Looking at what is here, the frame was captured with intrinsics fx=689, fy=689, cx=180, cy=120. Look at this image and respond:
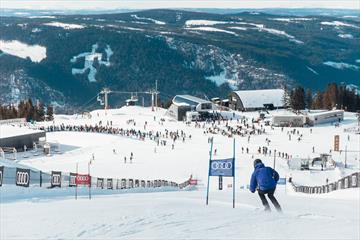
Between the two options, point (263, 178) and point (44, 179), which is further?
point (44, 179)

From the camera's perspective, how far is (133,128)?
55438mm

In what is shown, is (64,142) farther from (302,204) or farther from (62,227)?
(62,227)

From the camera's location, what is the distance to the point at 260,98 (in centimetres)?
7906

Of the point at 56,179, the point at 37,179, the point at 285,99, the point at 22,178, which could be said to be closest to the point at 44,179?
the point at 37,179

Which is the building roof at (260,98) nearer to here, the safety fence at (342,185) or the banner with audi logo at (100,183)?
the safety fence at (342,185)

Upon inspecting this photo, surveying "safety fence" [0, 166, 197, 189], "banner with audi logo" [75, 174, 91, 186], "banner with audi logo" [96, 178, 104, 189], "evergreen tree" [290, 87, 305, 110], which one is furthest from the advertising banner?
"evergreen tree" [290, 87, 305, 110]

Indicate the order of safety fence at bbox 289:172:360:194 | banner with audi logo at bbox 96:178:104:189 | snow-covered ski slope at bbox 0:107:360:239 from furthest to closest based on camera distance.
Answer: safety fence at bbox 289:172:360:194 < banner with audi logo at bbox 96:178:104:189 < snow-covered ski slope at bbox 0:107:360:239

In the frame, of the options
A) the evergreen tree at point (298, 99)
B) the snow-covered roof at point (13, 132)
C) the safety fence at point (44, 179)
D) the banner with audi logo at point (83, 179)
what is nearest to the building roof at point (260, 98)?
the evergreen tree at point (298, 99)

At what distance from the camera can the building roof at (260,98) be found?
77.9 metres

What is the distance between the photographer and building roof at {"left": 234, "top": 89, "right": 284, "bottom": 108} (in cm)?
7788

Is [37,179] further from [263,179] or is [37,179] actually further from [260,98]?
[260,98]

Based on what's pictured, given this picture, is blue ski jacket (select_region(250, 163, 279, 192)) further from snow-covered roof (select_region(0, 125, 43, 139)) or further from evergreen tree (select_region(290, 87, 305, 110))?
evergreen tree (select_region(290, 87, 305, 110))

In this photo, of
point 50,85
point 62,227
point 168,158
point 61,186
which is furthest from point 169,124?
point 50,85

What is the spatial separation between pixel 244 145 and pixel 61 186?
26.7m
